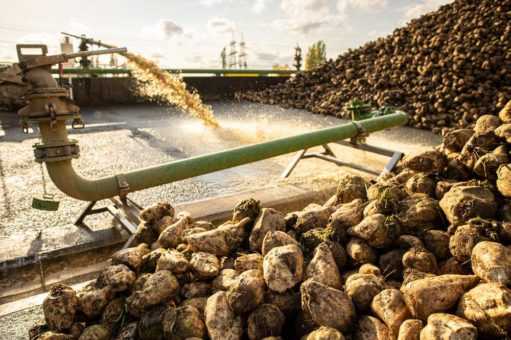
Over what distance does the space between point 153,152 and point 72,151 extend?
3.60 metres

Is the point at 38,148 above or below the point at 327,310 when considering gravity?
above

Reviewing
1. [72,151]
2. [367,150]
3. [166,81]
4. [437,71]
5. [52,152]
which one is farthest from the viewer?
[437,71]

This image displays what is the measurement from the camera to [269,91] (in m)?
12.6

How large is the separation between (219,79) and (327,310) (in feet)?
42.5

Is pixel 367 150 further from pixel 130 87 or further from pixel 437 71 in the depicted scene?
pixel 130 87

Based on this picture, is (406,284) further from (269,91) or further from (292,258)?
(269,91)

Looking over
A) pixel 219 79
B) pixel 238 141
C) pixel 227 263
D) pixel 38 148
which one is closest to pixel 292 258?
pixel 227 263

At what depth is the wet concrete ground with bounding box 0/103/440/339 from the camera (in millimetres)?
3641

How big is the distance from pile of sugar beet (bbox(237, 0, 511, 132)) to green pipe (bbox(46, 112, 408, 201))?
445 cm

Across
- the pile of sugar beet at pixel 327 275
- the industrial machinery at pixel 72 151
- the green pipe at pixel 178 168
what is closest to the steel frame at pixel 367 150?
the green pipe at pixel 178 168

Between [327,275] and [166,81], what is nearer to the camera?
[327,275]

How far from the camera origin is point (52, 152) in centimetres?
254

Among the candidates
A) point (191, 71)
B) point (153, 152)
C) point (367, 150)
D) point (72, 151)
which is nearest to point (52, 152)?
point (72, 151)

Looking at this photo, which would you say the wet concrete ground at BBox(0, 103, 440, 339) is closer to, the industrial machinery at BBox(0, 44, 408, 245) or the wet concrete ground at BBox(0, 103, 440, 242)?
the wet concrete ground at BBox(0, 103, 440, 242)
